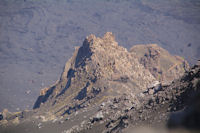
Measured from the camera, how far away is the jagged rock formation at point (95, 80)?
62312 mm

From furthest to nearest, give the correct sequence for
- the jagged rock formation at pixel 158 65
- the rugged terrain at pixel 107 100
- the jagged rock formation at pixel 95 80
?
the jagged rock formation at pixel 158 65 → the jagged rock formation at pixel 95 80 → the rugged terrain at pixel 107 100

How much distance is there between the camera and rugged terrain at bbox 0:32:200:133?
18.5m

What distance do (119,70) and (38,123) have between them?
2663 centimetres

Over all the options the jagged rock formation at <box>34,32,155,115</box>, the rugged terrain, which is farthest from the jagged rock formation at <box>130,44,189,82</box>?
the rugged terrain

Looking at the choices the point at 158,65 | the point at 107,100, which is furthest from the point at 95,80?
the point at 158,65

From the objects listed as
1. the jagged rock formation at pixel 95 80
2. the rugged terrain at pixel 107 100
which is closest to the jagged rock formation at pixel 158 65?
the jagged rock formation at pixel 95 80

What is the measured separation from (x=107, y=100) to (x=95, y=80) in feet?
66.5

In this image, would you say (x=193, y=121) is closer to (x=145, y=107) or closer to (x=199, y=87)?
(x=199, y=87)

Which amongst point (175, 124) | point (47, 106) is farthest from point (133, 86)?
point (175, 124)

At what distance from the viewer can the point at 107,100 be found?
4878cm

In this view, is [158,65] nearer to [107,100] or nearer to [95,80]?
[95,80]

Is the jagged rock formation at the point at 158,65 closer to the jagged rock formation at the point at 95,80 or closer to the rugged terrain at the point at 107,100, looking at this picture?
the jagged rock formation at the point at 95,80

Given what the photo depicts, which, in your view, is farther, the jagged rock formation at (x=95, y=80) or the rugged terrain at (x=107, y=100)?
the jagged rock formation at (x=95, y=80)

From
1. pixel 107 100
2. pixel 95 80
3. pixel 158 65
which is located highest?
pixel 95 80
